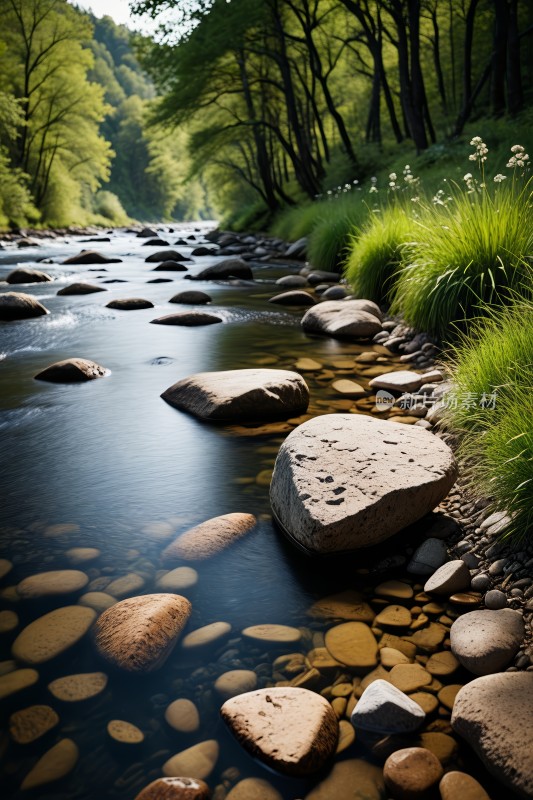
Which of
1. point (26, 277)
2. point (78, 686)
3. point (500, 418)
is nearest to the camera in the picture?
point (78, 686)

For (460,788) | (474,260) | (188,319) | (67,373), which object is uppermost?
(474,260)

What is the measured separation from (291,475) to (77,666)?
1.13 meters

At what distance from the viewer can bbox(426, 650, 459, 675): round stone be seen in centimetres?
184

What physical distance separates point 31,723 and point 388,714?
1.01 metres

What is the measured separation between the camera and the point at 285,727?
1591 mm

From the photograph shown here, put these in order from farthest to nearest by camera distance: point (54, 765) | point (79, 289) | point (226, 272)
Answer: point (226, 272)
point (79, 289)
point (54, 765)

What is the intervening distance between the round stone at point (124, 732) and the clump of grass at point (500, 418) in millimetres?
1429

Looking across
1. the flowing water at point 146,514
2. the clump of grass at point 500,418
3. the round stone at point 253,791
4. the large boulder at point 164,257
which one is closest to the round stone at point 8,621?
the flowing water at point 146,514

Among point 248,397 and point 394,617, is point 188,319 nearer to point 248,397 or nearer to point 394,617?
point 248,397

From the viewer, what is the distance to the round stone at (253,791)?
147 cm

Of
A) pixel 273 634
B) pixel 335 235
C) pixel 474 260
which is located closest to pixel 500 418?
pixel 273 634

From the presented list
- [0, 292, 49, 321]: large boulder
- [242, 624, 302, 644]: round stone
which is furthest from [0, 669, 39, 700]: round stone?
[0, 292, 49, 321]: large boulder

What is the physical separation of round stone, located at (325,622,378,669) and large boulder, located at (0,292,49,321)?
22.9 ft

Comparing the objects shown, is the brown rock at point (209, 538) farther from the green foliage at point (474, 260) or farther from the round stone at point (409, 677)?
the green foliage at point (474, 260)
